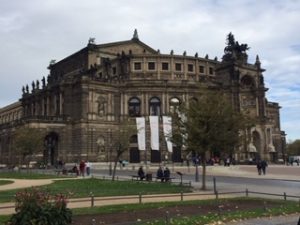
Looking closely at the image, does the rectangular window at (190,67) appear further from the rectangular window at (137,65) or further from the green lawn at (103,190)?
the green lawn at (103,190)

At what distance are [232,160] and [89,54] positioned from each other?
1562 inches

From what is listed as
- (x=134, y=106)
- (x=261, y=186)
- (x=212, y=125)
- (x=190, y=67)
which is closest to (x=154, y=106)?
(x=134, y=106)

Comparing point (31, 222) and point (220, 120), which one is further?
point (220, 120)

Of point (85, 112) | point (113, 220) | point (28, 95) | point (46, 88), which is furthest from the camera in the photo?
point (28, 95)

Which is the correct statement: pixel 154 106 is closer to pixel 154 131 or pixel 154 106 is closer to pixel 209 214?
pixel 154 131

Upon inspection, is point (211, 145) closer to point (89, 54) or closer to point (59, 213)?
point (59, 213)

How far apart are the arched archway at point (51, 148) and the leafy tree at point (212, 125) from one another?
5361 centimetres

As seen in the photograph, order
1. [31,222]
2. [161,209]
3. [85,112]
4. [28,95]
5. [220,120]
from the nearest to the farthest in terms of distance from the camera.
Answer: [31,222]
[161,209]
[220,120]
[85,112]
[28,95]

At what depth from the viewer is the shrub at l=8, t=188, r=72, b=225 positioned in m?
10.7

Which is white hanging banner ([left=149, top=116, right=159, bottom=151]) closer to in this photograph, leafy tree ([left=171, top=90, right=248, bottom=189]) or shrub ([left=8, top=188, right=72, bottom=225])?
leafy tree ([left=171, top=90, right=248, bottom=189])

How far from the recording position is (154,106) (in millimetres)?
87188

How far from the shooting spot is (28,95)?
340 feet

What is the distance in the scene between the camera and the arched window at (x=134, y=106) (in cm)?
8612

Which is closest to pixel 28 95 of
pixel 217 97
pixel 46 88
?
pixel 46 88
